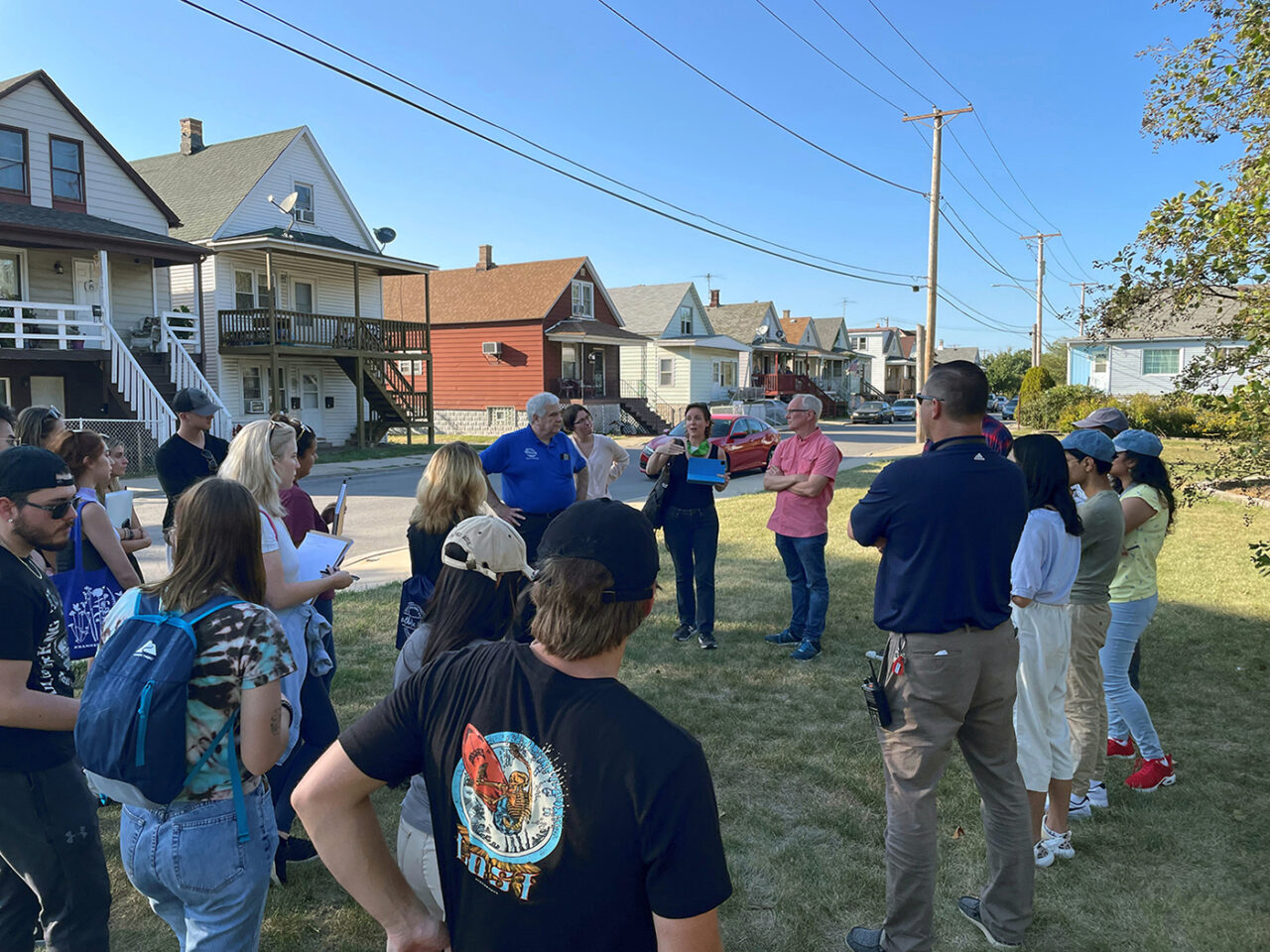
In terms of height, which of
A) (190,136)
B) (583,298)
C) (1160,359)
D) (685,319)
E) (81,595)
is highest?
(190,136)

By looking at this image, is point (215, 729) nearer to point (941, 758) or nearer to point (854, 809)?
point (941, 758)

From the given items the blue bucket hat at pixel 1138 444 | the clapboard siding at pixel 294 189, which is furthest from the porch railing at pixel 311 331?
the blue bucket hat at pixel 1138 444

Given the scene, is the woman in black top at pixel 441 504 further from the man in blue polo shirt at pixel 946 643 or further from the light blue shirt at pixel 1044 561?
the light blue shirt at pixel 1044 561

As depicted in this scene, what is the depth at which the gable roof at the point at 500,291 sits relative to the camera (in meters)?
35.8

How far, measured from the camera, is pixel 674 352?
43.7 m

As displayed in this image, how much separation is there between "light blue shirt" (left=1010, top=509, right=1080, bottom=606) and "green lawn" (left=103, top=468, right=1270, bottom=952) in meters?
1.28

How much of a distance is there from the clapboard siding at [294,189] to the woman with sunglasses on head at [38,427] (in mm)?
23041

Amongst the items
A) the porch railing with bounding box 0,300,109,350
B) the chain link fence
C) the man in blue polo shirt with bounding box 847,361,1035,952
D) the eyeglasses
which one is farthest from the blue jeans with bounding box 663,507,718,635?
the porch railing with bounding box 0,300,109,350

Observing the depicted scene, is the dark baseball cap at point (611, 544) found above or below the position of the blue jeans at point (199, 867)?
above

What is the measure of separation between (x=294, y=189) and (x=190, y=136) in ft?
20.4

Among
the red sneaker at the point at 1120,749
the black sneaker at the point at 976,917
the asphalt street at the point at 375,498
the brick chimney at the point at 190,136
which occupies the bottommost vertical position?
the black sneaker at the point at 976,917

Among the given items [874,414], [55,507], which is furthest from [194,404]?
[874,414]

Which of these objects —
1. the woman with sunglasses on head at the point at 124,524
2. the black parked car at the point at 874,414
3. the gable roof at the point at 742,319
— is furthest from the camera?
the gable roof at the point at 742,319

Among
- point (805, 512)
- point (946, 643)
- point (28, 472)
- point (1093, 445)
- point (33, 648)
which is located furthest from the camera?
point (805, 512)
